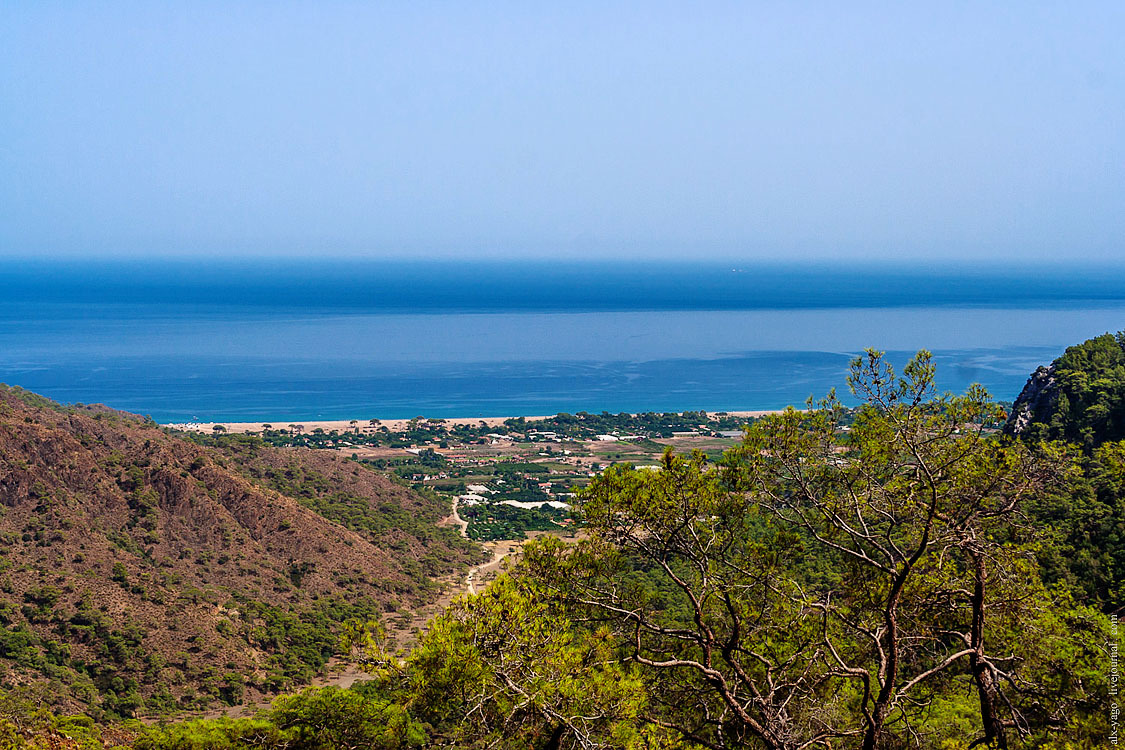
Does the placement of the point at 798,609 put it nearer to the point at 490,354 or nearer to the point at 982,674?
the point at 982,674

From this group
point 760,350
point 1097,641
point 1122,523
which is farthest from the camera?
point 760,350

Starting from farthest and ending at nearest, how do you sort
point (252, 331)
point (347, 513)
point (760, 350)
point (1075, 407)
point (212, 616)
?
point (252, 331), point (760, 350), point (347, 513), point (1075, 407), point (212, 616)

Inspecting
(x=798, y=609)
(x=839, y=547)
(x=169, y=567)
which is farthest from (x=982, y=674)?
(x=169, y=567)

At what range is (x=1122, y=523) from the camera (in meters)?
17.7

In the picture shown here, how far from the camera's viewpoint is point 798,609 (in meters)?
9.93

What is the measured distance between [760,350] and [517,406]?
51748 millimetres

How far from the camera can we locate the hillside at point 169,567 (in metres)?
23.8

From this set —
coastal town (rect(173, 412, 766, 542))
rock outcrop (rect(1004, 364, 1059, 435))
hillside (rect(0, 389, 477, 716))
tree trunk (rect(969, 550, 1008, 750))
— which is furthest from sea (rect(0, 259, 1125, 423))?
tree trunk (rect(969, 550, 1008, 750))

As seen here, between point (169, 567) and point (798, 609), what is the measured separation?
25.3 meters

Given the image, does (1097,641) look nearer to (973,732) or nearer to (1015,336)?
(973,732)

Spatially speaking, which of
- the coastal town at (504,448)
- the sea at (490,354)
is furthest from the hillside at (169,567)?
the sea at (490,354)

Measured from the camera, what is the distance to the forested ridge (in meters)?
8.89

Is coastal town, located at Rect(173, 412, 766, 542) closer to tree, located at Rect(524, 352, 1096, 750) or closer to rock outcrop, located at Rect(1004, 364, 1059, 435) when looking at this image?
rock outcrop, located at Rect(1004, 364, 1059, 435)

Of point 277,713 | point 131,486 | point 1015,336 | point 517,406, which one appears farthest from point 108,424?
point 1015,336
